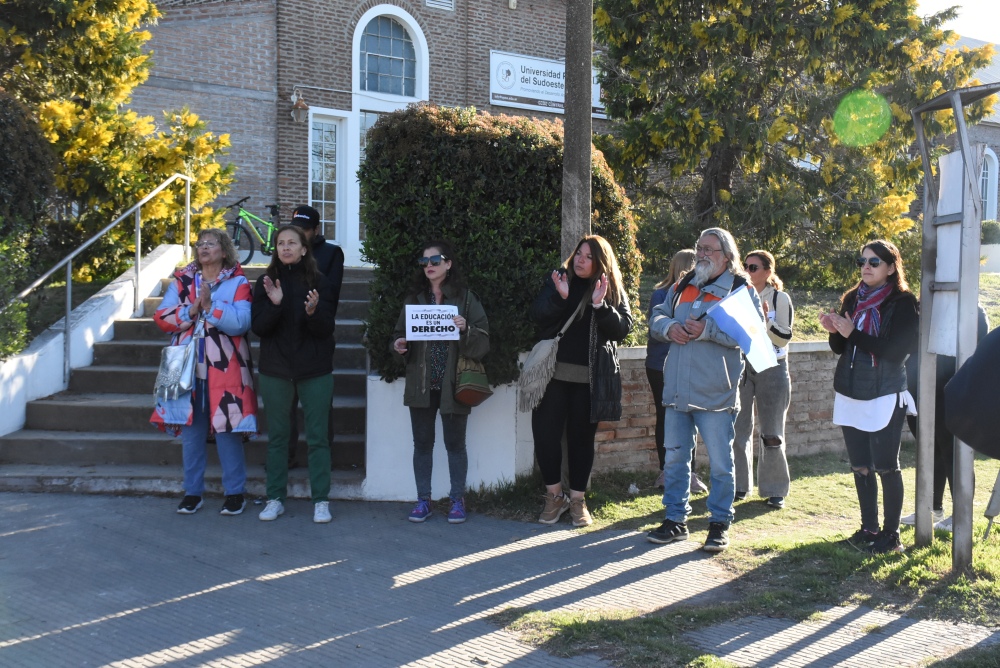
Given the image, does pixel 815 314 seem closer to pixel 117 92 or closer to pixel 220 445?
pixel 220 445

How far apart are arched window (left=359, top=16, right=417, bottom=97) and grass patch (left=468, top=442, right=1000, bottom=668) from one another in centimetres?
1216

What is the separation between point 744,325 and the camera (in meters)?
5.63

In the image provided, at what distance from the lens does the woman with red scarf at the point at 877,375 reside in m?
5.62

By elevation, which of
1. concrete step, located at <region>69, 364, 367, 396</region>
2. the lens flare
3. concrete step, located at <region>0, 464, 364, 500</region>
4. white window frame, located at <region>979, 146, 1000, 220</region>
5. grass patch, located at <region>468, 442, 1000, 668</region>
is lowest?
grass patch, located at <region>468, 442, 1000, 668</region>

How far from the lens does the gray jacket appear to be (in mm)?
5781

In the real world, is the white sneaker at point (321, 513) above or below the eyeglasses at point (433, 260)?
below

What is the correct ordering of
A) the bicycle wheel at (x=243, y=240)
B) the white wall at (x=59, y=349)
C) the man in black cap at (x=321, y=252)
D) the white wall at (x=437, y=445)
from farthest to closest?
the bicycle wheel at (x=243, y=240), the white wall at (x=59, y=349), the white wall at (x=437, y=445), the man in black cap at (x=321, y=252)

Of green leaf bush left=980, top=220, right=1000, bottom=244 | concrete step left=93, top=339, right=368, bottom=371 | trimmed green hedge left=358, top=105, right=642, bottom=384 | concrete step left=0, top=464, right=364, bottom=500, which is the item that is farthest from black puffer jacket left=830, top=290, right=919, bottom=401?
green leaf bush left=980, top=220, right=1000, bottom=244

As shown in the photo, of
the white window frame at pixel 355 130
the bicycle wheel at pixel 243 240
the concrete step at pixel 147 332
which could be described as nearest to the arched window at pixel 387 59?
the white window frame at pixel 355 130

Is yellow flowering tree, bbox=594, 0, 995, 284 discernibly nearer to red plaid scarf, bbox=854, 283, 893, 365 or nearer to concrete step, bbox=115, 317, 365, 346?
concrete step, bbox=115, 317, 365, 346

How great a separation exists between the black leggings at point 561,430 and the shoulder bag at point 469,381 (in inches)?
16.7

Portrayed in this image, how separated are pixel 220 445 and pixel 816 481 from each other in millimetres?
5120

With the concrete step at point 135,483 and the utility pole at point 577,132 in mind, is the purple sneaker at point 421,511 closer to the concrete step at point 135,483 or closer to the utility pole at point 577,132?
the concrete step at point 135,483

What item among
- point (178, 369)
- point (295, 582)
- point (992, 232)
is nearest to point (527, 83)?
point (178, 369)
